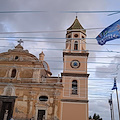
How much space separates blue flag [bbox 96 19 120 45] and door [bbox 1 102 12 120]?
15.7m

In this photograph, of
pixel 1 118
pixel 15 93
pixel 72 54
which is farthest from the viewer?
pixel 72 54

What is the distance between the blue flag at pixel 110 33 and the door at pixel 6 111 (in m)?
15.7

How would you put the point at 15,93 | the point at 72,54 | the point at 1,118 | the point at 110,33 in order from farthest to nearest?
the point at 72,54 → the point at 15,93 → the point at 1,118 → the point at 110,33

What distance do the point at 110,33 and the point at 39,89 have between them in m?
15.3

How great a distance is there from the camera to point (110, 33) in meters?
8.46

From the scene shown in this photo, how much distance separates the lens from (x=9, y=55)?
78.0 ft

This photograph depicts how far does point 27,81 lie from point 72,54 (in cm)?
759

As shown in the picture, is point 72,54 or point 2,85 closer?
point 2,85

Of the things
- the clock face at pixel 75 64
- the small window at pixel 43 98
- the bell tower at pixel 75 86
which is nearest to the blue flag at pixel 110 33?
the bell tower at pixel 75 86

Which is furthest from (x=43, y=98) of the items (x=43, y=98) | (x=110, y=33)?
(x=110, y=33)

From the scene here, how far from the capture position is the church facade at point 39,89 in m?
20.0

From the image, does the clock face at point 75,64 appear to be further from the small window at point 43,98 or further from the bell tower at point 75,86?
the small window at point 43,98

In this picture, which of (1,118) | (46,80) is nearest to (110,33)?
(46,80)

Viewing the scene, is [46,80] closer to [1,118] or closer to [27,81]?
[27,81]
